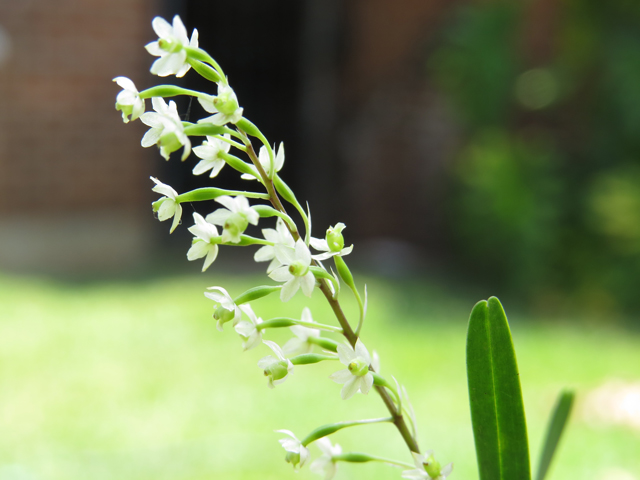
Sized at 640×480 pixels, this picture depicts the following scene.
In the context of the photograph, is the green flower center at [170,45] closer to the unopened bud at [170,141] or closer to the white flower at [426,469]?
the unopened bud at [170,141]

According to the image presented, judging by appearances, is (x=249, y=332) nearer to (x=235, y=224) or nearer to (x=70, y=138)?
(x=235, y=224)

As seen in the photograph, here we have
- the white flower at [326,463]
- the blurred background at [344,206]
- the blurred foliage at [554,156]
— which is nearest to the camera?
the white flower at [326,463]

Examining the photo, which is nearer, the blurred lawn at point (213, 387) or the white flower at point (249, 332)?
the white flower at point (249, 332)

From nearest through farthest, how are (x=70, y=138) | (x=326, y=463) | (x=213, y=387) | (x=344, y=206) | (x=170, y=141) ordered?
1. (x=170, y=141)
2. (x=326, y=463)
3. (x=213, y=387)
4. (x=70, y=138)
5. (x=344, y=206)

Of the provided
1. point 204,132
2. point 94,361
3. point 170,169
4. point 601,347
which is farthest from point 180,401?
point 170,169

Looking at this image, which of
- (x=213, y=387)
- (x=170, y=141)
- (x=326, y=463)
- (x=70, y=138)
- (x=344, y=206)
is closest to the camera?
(x=170, y=141)

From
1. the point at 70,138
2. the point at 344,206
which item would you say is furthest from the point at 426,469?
the point at 344,206

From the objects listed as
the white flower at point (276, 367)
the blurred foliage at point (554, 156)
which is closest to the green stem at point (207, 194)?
the white flower at point (276, 367)
